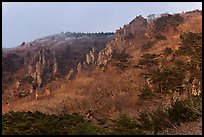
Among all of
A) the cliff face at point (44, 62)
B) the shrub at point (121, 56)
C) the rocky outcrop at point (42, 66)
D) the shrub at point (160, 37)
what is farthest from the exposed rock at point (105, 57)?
the rocky outcrop at point (42, 66)

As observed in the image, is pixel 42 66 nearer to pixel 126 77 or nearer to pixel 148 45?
pixel 148 45

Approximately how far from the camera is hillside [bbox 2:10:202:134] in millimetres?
26125

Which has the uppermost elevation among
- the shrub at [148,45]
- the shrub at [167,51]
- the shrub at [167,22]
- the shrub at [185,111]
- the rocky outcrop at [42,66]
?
the shrub at [167,22]

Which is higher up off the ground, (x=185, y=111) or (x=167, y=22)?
(x=167, y=22)

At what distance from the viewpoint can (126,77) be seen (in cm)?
3469

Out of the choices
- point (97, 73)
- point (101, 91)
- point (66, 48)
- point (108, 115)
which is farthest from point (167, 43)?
point (66, 48)

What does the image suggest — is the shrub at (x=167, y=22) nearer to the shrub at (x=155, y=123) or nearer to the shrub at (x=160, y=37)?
→ the shrub at (x=160, y=37)

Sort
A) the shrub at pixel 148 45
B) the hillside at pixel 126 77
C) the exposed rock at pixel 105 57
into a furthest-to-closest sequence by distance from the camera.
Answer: the exposed rock at pixel 105 57 < the shrub at pixel 148 45 < the hillside at pixel 126 77

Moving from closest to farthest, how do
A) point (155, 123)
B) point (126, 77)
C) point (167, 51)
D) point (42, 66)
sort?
point (155, 123) < point (126, 77) < point (167, 51) < point (42, 66)

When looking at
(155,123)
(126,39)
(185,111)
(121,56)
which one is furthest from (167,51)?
(155,123)

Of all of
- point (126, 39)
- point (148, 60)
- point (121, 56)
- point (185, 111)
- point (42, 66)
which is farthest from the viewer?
point (42, 66)

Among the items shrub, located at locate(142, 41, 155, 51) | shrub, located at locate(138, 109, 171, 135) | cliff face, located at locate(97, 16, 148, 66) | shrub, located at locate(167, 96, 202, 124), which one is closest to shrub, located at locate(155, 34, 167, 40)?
shrub, located at locate(142, 41, 155, 51)

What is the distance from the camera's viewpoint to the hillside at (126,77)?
1029 inches

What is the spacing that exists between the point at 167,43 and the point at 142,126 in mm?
29056
